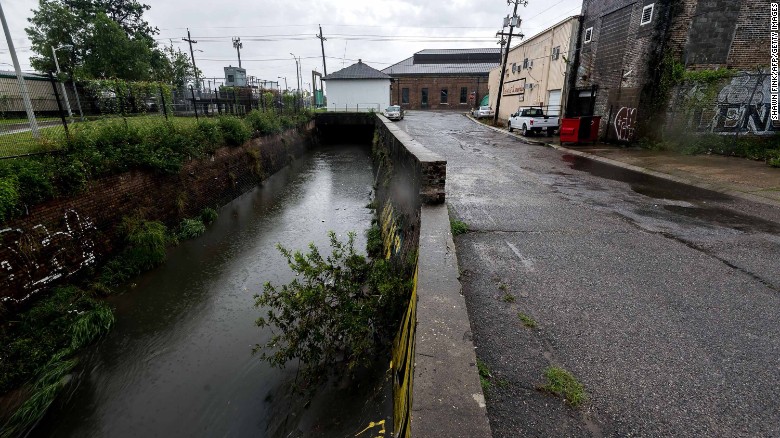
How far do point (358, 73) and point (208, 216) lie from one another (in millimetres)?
35505

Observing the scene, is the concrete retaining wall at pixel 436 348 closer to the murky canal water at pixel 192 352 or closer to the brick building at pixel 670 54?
the murky canal water at pixel 192 352

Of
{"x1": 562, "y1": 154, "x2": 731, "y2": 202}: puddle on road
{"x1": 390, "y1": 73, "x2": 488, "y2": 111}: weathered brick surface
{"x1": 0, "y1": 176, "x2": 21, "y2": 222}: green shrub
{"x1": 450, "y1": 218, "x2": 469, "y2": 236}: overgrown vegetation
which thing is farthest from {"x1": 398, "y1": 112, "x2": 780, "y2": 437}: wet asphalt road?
{"x1": 390, "y1": 73, "x2": 488, "y2": 111}: weathered brick surface

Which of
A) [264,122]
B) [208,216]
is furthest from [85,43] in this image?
[208,216]

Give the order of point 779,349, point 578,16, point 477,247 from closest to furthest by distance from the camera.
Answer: point 779,349 < point 477,247 < point 578,16

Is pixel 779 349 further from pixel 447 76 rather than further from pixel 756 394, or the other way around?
pixel 447 76

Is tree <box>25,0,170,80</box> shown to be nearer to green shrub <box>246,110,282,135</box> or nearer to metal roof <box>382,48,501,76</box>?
green shrub <box>246,110,282,135</box>

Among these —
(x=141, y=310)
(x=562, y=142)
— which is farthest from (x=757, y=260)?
(x=562, y=142)

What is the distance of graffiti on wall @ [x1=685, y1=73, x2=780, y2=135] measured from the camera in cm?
1240

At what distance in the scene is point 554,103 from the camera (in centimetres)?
2316

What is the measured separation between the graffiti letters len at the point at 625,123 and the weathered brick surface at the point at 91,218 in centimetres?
1713

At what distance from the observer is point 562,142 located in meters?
17.3

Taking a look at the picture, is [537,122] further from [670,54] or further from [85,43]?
[85,43]

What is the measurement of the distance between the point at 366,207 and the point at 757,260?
34.0 feet

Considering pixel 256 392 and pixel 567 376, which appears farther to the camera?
pixel 256 392
